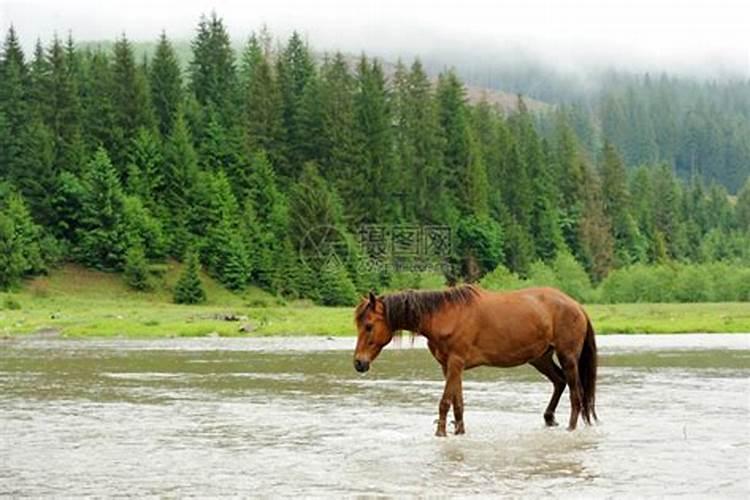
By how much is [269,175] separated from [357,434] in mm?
82894

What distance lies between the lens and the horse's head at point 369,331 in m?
16.2

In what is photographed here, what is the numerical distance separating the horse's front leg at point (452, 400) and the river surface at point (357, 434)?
0.38 metres

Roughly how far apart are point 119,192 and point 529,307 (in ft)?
237

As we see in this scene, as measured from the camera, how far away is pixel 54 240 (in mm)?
80625

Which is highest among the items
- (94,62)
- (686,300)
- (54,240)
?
(94,62)

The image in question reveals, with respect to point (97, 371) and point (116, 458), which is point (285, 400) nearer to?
point (116, 458)

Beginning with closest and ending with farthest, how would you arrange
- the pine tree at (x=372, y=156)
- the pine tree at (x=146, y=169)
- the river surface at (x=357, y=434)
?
the river surface at (x=357, y=434)
the pine tree at (x=146, y=169)
the pine tree at (x=372, y=156)

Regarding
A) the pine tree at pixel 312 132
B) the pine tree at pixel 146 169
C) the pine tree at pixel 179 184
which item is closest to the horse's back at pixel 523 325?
the pine tree at pixel 179 184

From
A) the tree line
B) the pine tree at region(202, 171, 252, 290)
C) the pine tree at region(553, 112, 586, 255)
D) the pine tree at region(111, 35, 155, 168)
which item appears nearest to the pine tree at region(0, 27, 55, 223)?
the tree line

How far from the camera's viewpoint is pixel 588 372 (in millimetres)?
17047

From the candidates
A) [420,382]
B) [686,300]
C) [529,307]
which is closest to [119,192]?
[686,300]

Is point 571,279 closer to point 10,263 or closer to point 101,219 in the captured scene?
point 101,219

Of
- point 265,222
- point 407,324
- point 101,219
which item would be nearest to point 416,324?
point 407,324

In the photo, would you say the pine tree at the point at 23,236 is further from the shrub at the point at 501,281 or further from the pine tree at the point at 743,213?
the pine tree at the point at 743,213
